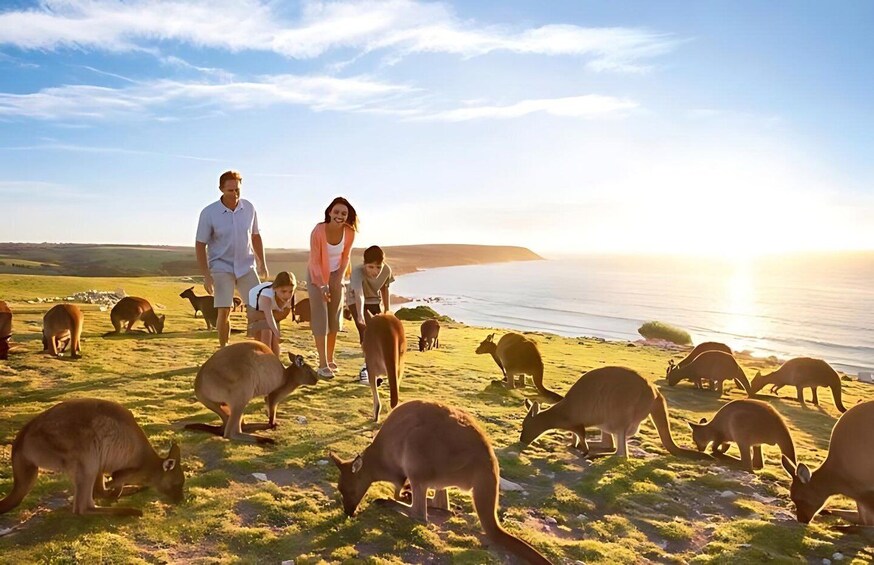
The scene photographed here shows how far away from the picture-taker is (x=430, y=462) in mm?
4648

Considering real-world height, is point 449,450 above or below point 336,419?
above

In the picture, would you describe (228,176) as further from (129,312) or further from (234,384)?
(129,312)

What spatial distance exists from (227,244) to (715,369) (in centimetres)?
1188

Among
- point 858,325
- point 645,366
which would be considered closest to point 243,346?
point 645,366

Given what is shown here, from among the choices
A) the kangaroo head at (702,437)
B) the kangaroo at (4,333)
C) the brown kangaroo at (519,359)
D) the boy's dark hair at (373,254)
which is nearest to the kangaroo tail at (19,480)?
the boy's dark hair at (373,254)

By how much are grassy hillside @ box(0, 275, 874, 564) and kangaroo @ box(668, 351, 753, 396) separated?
351cm

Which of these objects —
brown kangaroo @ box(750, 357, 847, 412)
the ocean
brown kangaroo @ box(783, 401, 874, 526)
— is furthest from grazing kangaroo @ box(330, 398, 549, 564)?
the ocean

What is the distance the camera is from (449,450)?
15.2 feet

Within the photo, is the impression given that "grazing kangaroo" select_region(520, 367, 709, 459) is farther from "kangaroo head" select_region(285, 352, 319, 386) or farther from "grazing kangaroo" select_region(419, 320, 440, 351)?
"grazing kangaroo" select_region(419, 320, 440, 351)

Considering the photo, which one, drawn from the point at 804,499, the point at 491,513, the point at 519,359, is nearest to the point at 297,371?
the point at 491,513

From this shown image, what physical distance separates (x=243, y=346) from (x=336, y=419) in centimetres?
179

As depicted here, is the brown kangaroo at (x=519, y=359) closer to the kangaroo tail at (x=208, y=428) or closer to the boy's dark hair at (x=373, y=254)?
the boy's dark hair at (x=373, y=254)

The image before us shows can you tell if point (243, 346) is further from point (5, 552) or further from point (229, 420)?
point (5, 552)

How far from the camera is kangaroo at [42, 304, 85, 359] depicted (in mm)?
10258
